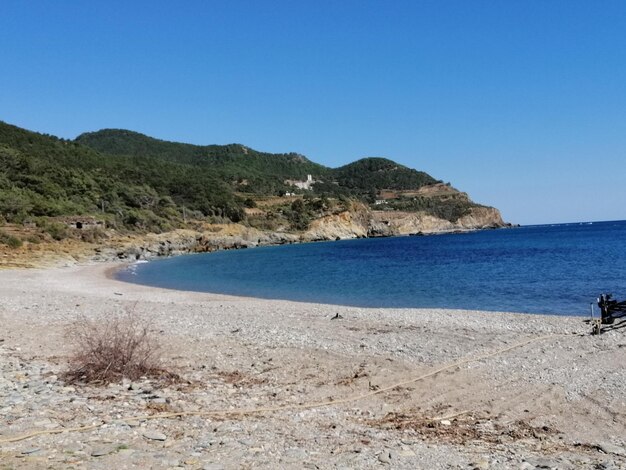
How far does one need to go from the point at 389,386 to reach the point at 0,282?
27823mm

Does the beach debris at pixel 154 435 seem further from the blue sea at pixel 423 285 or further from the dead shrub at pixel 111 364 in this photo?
the blue sea at pixel 423 285

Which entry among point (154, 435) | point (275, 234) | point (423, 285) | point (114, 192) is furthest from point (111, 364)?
point (275, 234)

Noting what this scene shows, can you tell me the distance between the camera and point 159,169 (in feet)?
437

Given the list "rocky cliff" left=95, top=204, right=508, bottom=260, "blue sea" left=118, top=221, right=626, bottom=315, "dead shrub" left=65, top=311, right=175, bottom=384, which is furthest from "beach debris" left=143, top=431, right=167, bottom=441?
"rocky cliff" left=95, top=204, right=508, bottom=260

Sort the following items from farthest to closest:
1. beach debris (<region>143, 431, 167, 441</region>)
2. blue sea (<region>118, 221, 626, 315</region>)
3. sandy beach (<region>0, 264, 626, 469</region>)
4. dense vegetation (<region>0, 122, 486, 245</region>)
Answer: dense vegetation (<region>0, 122, 486, 245</region>) → blue sea (<region>118, 221, 626, 315</region>) → beach debris (<region>143, 431, 167, 441</region>) → sandy beach (<region>0, 264, 626, 469</region>)

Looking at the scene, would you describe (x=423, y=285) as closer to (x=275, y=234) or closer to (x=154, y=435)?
(x=154, y=435)

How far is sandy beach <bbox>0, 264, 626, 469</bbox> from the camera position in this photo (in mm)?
6152

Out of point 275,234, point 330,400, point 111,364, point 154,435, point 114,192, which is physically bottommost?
point 330,400

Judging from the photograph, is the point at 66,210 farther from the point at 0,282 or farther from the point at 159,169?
the point at 159,169

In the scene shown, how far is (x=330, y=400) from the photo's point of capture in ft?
29.0

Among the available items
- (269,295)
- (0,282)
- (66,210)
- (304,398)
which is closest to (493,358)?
(304,398)

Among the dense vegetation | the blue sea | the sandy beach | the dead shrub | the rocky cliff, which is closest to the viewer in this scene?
the sandy beach

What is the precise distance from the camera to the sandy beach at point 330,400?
20.2 ft

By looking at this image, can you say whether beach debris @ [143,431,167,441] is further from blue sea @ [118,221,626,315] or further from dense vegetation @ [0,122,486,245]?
dense vegetation @ [0,122,486,245]
